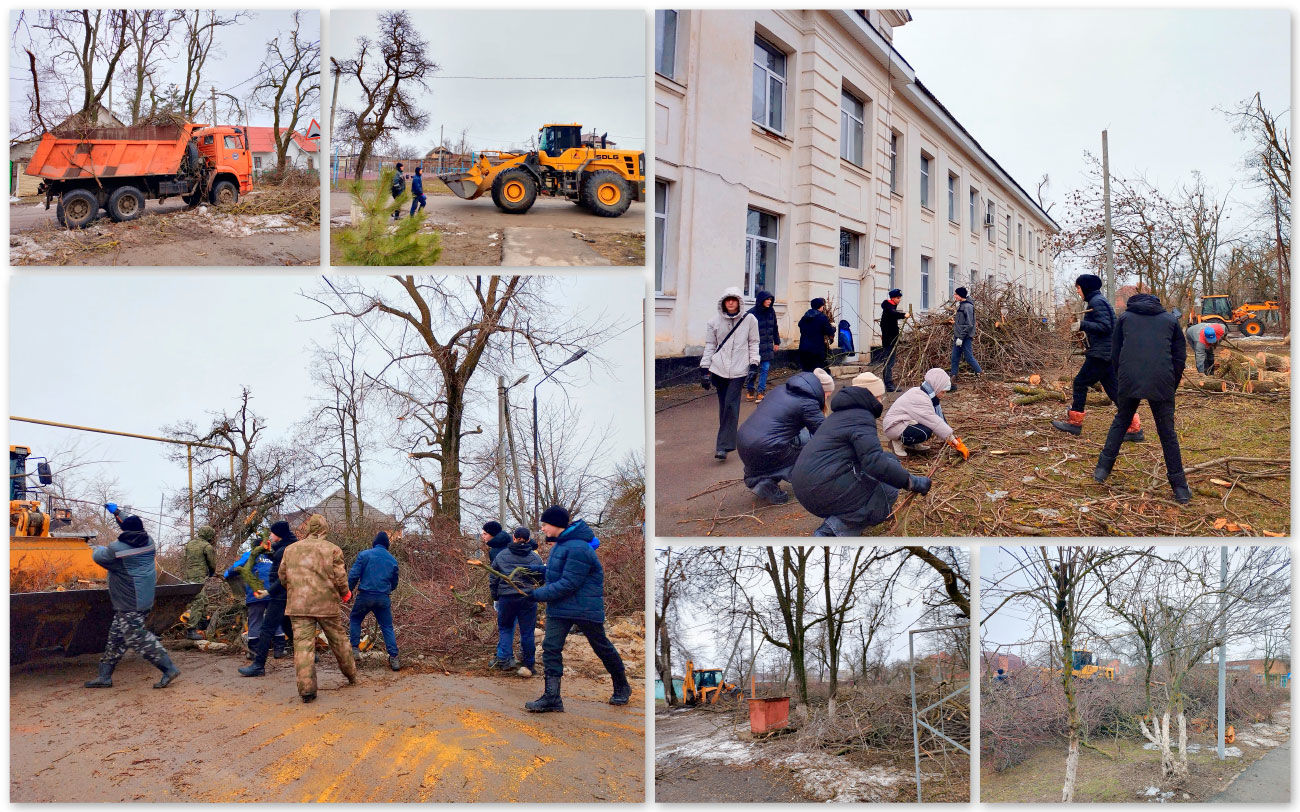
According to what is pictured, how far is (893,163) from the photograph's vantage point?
16.8 feet

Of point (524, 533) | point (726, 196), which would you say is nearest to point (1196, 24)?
point (726, 196)

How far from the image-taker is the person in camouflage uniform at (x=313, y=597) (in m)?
4.14

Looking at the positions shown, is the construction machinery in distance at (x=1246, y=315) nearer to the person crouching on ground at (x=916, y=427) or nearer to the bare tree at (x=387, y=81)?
the person crouching on ground at (x=916, y=427)

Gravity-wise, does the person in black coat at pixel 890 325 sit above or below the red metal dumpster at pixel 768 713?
above

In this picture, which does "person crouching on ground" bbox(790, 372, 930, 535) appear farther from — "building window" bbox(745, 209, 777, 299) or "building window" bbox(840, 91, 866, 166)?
"building window" bbox(840, 91, 866, 166)

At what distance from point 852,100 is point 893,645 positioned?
3449 mm

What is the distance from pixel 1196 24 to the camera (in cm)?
405

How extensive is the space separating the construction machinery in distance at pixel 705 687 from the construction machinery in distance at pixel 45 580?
10.1ft

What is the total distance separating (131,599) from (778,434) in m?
3.70

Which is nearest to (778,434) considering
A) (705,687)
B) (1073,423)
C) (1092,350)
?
(705,687)

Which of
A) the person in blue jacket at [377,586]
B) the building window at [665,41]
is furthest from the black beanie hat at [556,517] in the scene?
the building window at [665,41]

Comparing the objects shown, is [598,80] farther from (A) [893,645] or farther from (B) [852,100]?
(A) [893,645]

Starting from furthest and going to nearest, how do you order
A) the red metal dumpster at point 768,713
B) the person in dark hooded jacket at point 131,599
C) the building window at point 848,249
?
the building window at point 848,249, the person in dark hooded jacket at point 131,599, the red metal dumpster at point 768,713

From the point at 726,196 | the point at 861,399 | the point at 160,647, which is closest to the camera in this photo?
the point at 861,399
